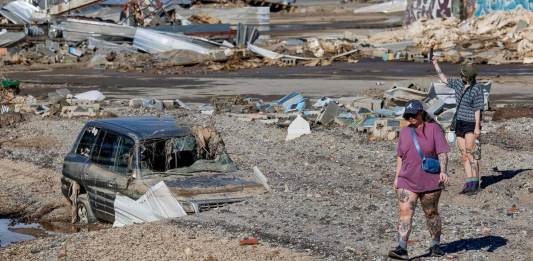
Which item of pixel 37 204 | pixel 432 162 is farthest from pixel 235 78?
pixel 432 162

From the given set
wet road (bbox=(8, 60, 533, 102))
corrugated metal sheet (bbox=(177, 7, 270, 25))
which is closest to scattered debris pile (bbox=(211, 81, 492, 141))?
wet road (bbox=(8, 60, 533, 102))

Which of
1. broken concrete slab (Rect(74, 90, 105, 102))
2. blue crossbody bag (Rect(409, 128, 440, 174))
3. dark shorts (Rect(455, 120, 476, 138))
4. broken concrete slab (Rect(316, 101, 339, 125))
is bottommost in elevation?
broken concrete slab (Rect(74, 90, 105, 102))

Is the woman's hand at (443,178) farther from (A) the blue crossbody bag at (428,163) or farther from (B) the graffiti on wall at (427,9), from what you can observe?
(B) the graffiti on wall at (427,9)

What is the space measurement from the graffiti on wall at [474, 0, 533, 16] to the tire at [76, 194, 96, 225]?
3357cm

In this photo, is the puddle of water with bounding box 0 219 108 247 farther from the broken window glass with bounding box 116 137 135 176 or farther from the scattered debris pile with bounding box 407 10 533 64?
the scattered debris pile with bounding box 407 10 533 64

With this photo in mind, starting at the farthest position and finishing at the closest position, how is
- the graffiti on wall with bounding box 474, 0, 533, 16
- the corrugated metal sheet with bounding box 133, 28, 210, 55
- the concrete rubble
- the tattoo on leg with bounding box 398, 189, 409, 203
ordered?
the graffiti on wall with bounding box 474, 0, 533, 16 → the corrugated metal sheet with bounding box 133, 28, 210, 55 → the concrete rubble → the tattoo on leg with bounding box 398, 189, 409, 203

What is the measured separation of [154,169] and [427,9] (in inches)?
1485

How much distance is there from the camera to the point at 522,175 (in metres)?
15.5

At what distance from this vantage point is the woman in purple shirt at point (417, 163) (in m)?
A: 9.97

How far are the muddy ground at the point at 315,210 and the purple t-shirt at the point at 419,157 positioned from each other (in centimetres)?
96

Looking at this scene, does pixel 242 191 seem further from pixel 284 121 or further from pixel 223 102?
pixel 223 102

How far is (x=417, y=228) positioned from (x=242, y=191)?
2588mm

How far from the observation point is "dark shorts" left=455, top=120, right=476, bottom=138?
1397 centimetres

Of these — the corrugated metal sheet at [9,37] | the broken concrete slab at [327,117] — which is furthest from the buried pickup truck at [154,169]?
the corrugated metal sheet at [9,37]
